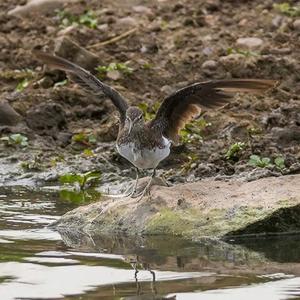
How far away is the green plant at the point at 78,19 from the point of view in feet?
48.2

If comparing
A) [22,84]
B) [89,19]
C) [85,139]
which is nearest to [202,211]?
[85,139]

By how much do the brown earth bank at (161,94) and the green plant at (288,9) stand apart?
1.0 inches

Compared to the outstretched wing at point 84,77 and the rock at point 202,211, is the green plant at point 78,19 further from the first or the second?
the rock at point 202,211

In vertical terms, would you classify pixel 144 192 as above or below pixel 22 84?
below

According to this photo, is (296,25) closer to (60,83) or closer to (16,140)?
(60,83)

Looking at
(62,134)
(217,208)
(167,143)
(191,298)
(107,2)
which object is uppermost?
(107,2)

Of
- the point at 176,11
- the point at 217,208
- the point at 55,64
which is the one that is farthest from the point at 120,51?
the point at 217,208

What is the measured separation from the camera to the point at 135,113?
951 centimetres

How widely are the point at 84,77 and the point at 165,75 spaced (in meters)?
2.99

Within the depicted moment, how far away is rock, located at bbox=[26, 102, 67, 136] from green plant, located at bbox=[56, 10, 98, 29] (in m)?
2.49

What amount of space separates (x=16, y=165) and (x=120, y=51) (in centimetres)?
259

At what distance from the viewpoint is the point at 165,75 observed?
13094 mm

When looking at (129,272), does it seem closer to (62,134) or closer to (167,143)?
(167,143)

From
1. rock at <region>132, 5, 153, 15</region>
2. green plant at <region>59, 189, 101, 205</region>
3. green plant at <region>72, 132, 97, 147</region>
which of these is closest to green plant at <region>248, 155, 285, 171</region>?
green plant at <region>59, 189, 101, 205</region>
